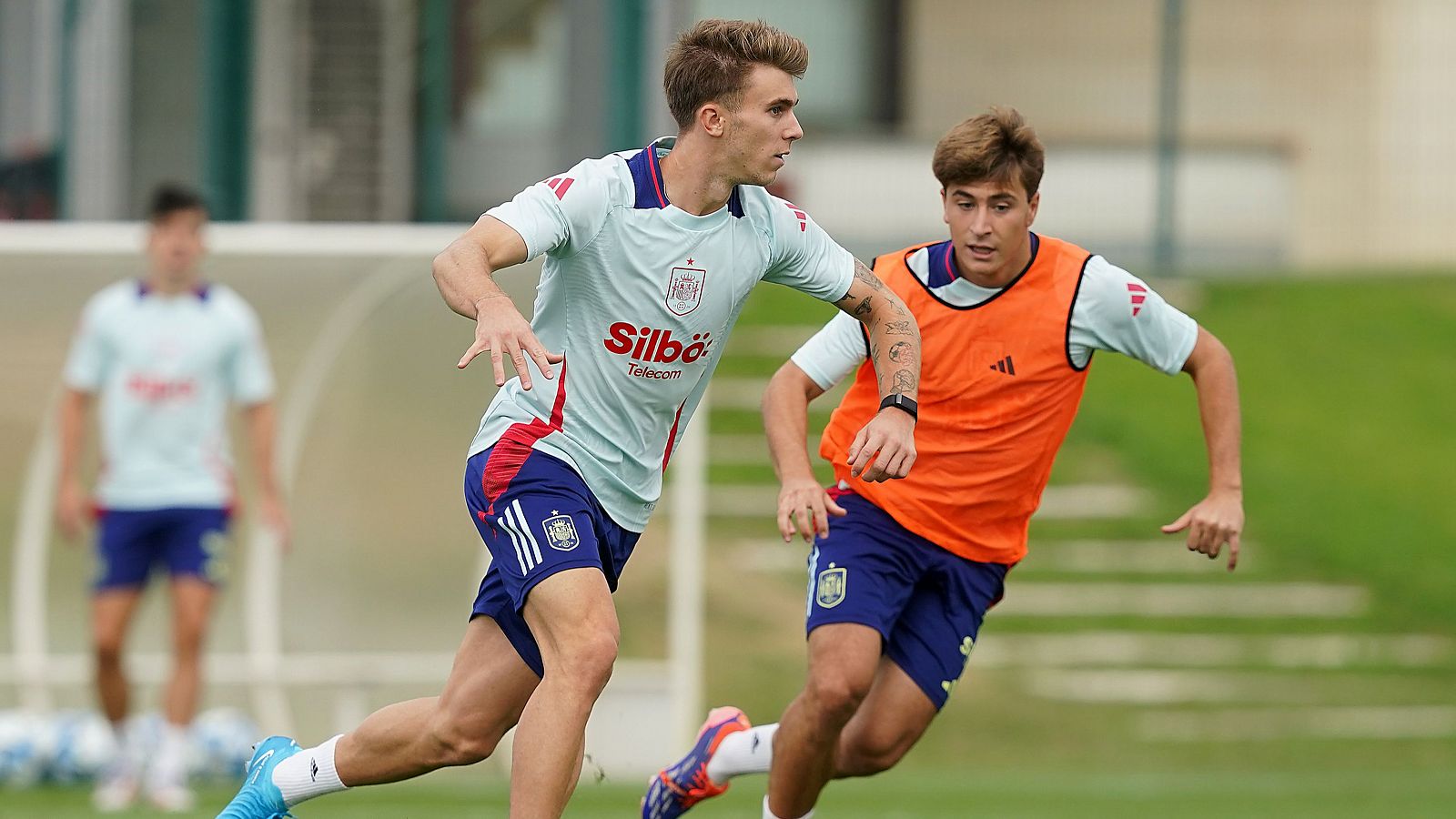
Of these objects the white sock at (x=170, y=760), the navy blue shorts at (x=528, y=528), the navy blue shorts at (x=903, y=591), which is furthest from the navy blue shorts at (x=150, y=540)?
the navy blue shorts at (x=528, y=528)

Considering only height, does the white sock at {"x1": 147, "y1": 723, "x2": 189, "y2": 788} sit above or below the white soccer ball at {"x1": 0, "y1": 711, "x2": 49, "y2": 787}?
above

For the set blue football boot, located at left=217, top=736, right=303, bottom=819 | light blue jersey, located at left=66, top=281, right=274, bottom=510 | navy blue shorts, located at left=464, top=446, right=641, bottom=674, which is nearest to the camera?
navy blue shorts, located at left=464, top=446, right=641, bottom=674

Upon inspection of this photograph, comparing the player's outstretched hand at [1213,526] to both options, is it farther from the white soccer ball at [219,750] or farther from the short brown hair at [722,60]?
the white soccer ball at [219,750]

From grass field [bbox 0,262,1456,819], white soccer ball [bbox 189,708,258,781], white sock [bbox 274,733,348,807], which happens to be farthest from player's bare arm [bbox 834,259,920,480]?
white soccer ball [bbox 189,708,258,781]

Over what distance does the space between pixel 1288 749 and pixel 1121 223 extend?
6.38 metres

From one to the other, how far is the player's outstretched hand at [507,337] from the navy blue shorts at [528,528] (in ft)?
2.10

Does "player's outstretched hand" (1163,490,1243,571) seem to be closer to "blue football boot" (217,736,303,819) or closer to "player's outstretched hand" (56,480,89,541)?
"blue football boot" (217,736,303,819)

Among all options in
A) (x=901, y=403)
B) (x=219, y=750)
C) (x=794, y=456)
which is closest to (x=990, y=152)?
(x=901, y=403)

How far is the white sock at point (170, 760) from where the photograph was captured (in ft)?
32.6

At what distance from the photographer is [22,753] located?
36.0ft

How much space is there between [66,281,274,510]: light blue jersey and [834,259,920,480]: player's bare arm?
4987 millimetres

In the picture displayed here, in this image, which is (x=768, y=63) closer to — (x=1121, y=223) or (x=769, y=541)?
(x=769, y=541)

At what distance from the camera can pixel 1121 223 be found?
60.6 feet

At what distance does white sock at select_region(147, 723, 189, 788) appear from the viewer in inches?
391
